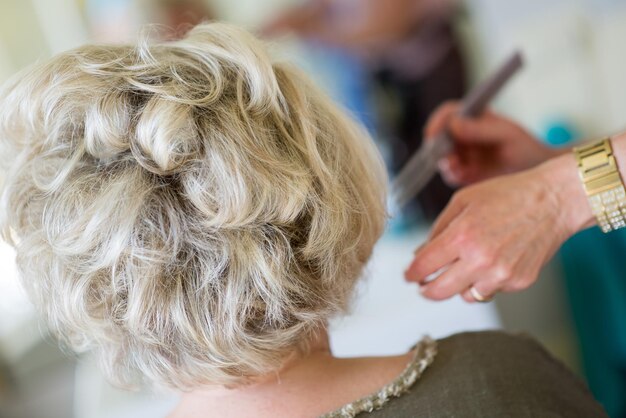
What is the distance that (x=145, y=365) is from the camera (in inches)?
28.7

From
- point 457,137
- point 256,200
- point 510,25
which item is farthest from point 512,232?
point 510,25

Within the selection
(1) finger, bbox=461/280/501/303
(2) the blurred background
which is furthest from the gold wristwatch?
(2) the blurred background

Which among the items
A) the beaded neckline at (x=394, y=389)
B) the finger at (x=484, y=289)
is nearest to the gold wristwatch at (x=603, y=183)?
the finger at (x=484, y=289)

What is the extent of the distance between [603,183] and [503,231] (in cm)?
15

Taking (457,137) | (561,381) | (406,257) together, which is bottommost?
(406,257)

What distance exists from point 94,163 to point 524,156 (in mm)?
929

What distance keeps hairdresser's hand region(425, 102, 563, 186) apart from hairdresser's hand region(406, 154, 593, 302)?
1.41 ft

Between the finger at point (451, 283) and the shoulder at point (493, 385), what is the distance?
2.4 inches

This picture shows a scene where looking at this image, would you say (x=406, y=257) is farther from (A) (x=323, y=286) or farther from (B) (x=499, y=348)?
(A) (x=323, y=286)

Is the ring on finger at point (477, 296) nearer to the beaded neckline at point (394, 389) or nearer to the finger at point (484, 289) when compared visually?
the finger at point (484, 289)

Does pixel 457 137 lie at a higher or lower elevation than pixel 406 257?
higher

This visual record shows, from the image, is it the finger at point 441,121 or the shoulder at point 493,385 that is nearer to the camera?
the shoulder at point 493,385

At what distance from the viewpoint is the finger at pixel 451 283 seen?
887 mm

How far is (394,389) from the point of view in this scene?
0.76m
